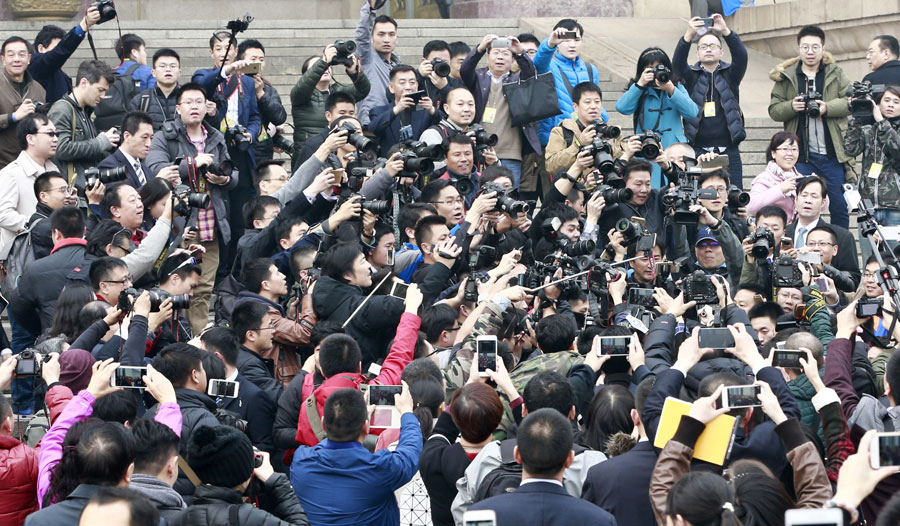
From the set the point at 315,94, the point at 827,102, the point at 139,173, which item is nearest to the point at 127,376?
the point at 139,173

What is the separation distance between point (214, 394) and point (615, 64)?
31.6 ft

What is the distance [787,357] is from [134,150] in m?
5.39

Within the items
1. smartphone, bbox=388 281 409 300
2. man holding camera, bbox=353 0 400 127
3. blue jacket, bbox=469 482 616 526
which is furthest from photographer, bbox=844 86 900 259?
blue jacket, bbox=469 482 616 526

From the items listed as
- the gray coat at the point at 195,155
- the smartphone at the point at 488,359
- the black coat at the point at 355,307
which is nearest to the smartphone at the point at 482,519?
the smartphone at the point at 488,359

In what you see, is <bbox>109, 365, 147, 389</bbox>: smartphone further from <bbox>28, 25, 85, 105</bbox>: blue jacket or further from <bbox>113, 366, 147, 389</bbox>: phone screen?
<bbox>28, 25, 85, 105</bbox>: blue jacket

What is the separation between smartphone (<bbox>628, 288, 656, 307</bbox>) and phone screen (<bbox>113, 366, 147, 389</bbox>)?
2.74 metres

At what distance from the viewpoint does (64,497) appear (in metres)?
4.50

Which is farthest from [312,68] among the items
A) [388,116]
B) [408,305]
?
[408,305]

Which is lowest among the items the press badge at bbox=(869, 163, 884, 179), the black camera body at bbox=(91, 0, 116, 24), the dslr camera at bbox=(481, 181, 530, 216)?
the press badge at bbox=(869, 163, 884, 179)

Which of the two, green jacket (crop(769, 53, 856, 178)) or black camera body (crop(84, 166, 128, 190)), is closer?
black camera body (crop(84, 166, 128, 190))

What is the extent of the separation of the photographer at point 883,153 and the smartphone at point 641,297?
3.91 meters

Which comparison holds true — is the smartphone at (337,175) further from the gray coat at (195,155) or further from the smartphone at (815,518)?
the smartphone at (815,518)

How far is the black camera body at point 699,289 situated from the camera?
625 cm

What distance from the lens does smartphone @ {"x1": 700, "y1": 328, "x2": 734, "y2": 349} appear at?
196 inches
